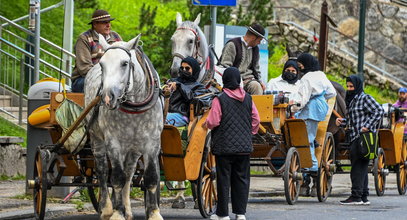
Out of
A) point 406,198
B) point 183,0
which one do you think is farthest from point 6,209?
point 183,0

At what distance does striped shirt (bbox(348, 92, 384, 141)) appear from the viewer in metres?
18.0

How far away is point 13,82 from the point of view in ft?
75.5

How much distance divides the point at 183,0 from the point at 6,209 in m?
21.3

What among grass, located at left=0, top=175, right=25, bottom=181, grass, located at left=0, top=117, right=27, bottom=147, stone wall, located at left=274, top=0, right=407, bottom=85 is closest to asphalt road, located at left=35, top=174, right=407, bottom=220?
grass, located at left=0, top=175, right=25, bottom=181

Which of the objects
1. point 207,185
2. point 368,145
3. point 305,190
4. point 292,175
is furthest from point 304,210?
point 305,190

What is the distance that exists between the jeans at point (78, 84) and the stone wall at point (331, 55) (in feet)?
70.7

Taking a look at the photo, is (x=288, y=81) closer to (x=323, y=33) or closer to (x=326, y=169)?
(x=326, y=169)

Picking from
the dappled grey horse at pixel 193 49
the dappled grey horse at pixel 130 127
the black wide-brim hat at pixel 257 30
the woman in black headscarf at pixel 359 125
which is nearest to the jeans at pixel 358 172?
the woman in black headscarf at pixel 359 125

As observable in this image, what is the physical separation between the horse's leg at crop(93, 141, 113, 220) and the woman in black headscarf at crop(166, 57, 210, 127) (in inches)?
56.7

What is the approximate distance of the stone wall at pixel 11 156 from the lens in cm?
1859

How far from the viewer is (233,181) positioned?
14.3 m

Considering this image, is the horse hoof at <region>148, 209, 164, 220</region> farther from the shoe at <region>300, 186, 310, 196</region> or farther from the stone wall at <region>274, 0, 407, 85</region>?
the stone wall at <region>274, 0, 407, 85</region>

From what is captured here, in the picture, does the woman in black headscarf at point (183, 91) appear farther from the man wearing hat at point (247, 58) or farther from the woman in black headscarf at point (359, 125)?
the woman in black headscarf at point (359, 125)

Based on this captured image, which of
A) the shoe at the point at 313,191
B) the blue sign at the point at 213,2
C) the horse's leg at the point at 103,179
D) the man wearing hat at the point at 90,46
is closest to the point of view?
the horse's leg at the point at 103,179
